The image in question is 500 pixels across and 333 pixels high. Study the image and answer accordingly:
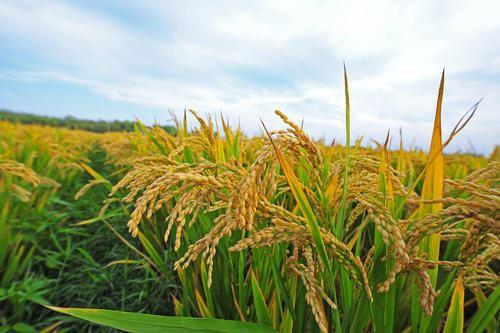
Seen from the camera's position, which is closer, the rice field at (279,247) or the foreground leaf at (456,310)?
the rice field at (279,247)

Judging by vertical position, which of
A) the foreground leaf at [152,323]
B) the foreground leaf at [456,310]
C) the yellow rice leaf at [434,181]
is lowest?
the foreground leaf at [152,323]

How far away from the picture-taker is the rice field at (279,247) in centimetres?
82

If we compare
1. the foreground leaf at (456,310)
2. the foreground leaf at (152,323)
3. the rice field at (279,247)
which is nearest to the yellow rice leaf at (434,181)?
the rice field at (279,247)

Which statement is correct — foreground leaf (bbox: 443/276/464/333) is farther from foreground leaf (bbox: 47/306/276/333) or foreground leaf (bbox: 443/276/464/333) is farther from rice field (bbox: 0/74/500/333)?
foreground leaf (bbox: 47/306/276/333)

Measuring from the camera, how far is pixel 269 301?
4.99 ft

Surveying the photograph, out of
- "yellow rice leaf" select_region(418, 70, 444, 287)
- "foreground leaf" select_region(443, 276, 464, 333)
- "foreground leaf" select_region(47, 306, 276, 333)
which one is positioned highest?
"yellow rice leaf" select_region(418, 70, 444, 287)

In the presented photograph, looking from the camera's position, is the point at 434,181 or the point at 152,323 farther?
the point at 434,181

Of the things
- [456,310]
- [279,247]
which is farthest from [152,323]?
[456,310]

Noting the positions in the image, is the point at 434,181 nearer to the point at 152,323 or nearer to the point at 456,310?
the point at 456,310

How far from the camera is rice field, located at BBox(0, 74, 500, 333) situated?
0.82 m

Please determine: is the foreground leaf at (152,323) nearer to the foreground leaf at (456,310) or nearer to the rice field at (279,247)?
the rice field at (279,247)

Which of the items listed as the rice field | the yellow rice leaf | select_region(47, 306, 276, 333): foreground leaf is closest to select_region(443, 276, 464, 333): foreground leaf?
the rice field

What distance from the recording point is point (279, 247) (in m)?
1.31

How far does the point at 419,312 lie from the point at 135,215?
1030 mm
